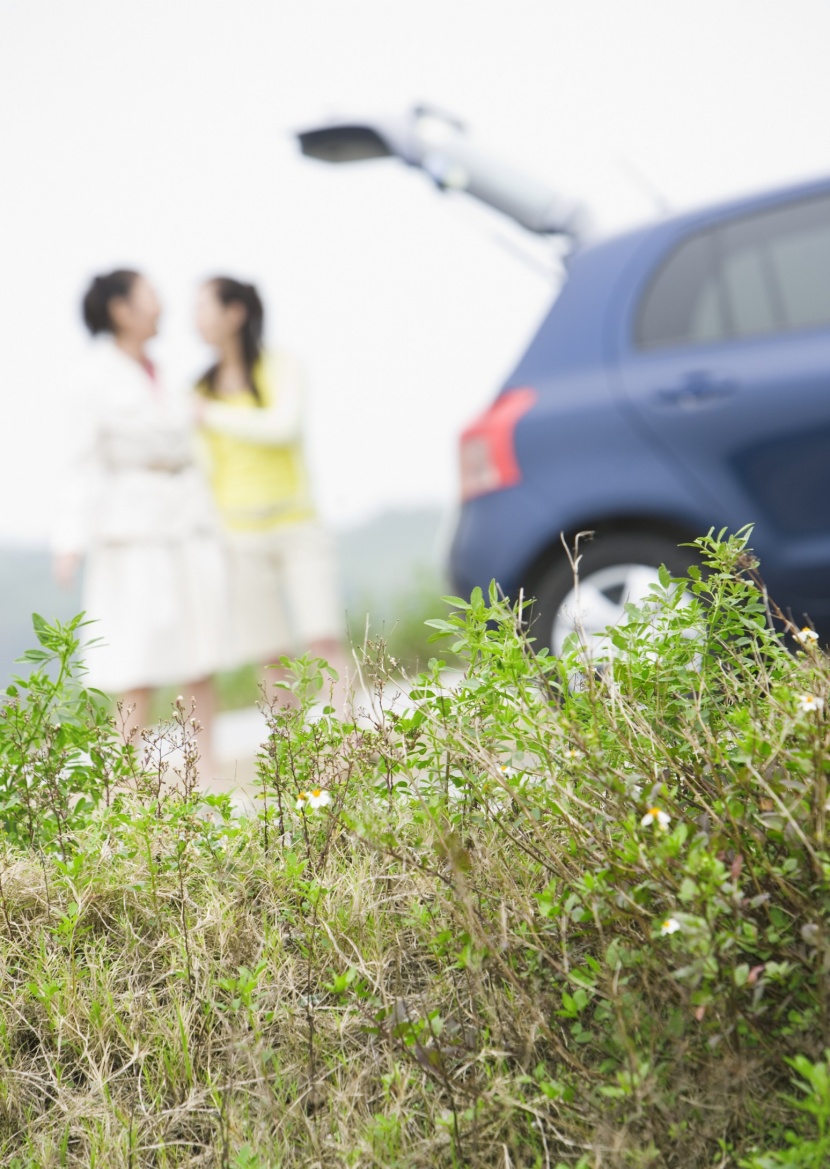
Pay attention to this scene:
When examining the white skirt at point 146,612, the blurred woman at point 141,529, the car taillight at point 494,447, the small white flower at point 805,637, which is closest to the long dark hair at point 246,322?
the blurred woman at point 141,529

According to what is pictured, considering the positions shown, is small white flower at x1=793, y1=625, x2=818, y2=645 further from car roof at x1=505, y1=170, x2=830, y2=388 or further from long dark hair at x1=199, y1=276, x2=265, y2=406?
long dark hair at x1=199, y1=276, x2=265, y2=406

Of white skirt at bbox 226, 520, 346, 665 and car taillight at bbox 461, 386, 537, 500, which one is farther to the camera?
white skirt at bbox 226, 520, 346, 665

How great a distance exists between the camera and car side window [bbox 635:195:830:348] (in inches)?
149

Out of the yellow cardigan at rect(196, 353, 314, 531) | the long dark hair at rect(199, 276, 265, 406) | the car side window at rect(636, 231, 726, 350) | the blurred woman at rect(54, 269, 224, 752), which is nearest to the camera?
the car side window at rect(636, 231, 726, 350)

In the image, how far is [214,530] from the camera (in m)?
5.36

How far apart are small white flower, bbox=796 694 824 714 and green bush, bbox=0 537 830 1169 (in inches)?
0.5

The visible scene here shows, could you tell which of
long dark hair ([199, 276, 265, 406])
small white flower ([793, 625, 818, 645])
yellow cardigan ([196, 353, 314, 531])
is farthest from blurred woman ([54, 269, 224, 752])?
small white flower ([793, 625, 818, 645])

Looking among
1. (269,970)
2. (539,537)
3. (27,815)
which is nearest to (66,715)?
(27,815)

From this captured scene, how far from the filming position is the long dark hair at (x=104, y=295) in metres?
5.45

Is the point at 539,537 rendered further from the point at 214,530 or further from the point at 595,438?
the point at 214,530

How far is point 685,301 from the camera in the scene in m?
3.96

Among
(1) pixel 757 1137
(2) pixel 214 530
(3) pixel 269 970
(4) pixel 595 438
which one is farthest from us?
(2) pixel 214 530

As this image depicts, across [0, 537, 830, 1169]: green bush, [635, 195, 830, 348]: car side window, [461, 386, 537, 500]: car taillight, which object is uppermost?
[635, 195, 830, 348]: car side window

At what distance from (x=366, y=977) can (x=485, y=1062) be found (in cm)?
28
